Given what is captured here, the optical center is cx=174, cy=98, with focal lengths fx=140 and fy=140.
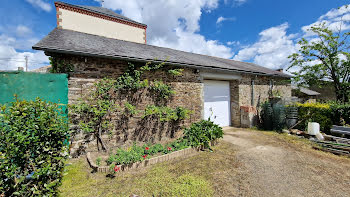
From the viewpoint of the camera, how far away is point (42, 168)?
1.88 m

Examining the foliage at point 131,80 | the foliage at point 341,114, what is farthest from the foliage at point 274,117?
the foliage at point 131,80

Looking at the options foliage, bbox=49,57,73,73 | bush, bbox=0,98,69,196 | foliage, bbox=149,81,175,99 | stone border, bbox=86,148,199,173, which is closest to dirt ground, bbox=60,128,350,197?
stone border, bbox=86,148,199,173

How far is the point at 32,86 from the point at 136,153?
314 cm

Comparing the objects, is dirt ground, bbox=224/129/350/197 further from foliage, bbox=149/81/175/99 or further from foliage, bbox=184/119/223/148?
foliage, bbox=149/81/175/99

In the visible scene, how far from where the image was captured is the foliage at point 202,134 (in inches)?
183

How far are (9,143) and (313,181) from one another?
527cm

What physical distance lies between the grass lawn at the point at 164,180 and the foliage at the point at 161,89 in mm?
2468

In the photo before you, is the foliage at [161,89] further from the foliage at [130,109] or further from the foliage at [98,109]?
the foliage at [98,109]

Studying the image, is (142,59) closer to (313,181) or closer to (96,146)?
(96,146)

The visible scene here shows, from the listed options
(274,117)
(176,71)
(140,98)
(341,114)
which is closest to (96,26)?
(176,71)

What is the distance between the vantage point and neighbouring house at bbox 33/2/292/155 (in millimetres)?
4176

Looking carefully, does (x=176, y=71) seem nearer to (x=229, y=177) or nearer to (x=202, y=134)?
(x=202, y=134)

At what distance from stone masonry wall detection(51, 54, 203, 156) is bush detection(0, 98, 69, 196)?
2243mm

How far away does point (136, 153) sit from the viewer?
12.4ft
